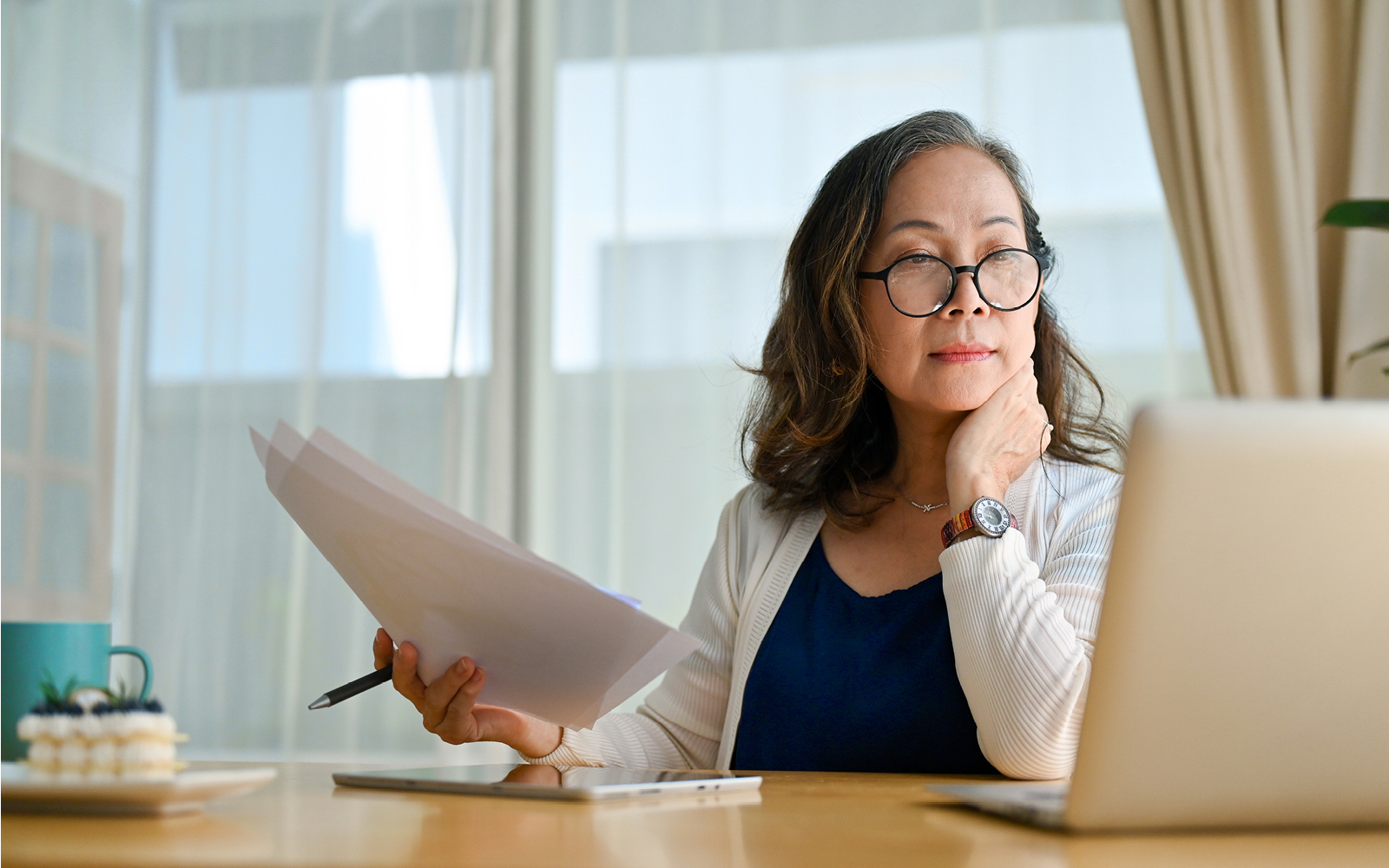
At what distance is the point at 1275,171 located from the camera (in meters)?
2.34

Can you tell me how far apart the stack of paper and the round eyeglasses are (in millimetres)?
653

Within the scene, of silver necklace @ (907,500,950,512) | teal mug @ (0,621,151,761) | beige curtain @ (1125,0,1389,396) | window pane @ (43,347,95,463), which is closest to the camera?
teal mug @ (0,621,151,761)

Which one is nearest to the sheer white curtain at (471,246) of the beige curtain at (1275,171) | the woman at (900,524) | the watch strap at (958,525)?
the beige curtain at (1275,171)

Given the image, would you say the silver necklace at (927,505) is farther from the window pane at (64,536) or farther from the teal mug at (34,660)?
the window pane at (64,536)

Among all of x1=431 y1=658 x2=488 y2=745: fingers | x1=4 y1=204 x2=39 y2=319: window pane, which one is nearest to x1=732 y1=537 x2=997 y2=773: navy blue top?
x1=431 y1=658 x2=488 y2=745: fingers

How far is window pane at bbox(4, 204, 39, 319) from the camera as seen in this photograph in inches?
118

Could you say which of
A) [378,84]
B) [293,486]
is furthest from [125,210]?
[293,486]

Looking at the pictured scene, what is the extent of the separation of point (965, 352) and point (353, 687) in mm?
808

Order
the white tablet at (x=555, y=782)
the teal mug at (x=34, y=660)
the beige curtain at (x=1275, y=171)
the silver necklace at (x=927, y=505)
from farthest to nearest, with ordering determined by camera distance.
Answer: the beige curtain at (x=1275, y=171), the silver necklace at (x=927, y=505), the teal mug at (x=34, y=660), the white tablet at (x=555, y=782)

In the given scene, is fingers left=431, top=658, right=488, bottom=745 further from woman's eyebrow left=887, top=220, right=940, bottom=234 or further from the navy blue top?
woman's eyebrow left=887, top=220, right=940, bottom=234

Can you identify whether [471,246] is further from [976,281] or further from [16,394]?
[976,281]

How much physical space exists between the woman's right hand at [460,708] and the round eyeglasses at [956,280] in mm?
678

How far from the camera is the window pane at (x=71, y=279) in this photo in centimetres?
301

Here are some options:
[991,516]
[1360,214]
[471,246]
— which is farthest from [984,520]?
[471,246]
